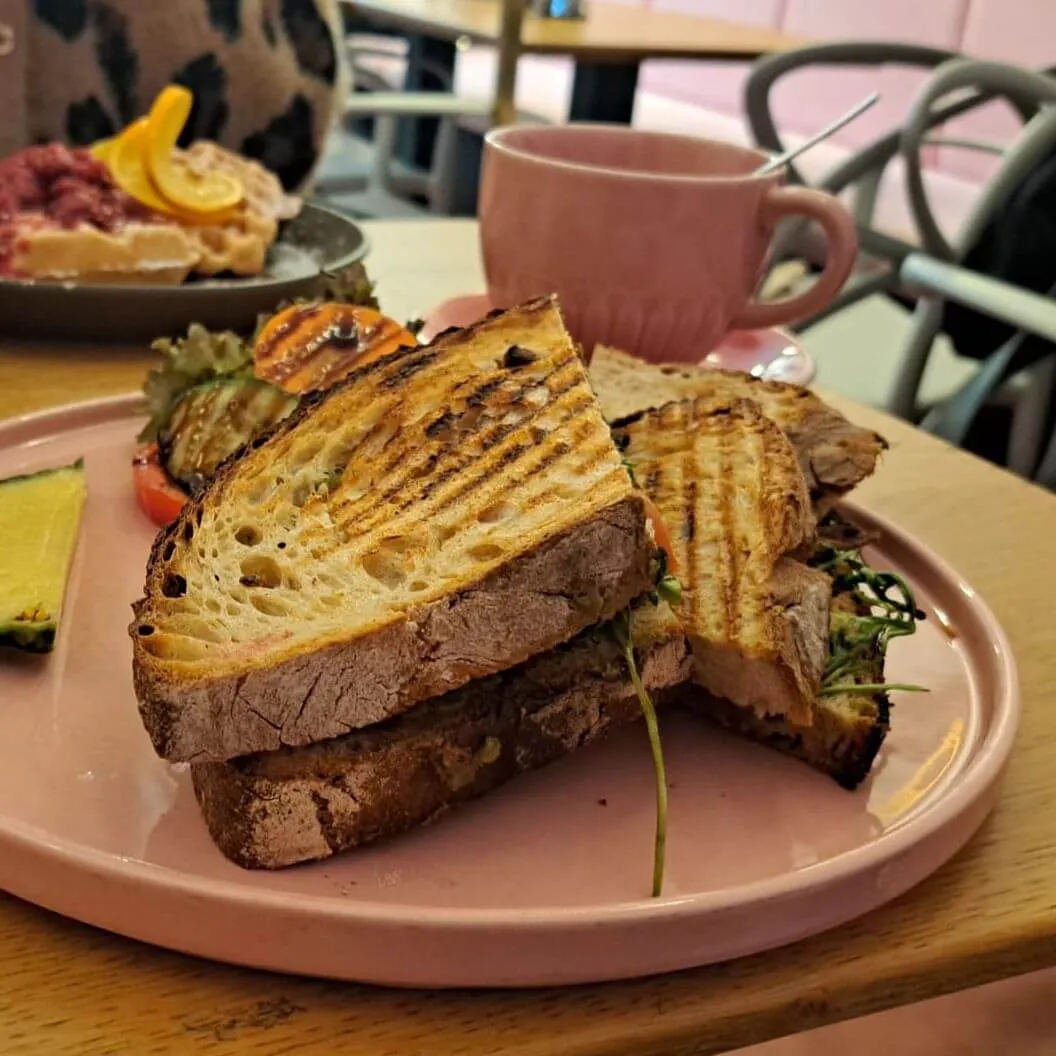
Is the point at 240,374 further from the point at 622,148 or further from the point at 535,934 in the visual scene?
the point at 535,934

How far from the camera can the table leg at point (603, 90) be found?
13.8 ft

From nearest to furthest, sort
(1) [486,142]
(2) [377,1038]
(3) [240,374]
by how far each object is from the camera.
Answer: (2) [377,1038] → (3) [240,374] → (1) [486,142]

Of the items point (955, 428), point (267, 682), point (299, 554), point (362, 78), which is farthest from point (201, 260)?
point (362, 78)

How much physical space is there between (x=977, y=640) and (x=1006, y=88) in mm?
1743

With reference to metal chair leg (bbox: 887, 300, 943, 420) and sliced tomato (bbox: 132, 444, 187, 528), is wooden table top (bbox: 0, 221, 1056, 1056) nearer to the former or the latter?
sliced tomato (bbox: 132, 444, 187, 528)

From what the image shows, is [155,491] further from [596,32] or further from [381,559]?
[596,32]

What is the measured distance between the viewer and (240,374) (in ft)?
3.39

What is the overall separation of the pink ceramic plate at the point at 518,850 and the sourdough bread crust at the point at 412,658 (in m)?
0.06

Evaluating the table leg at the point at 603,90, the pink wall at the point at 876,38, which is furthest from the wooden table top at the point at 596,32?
the pink wall at the point at 876,38

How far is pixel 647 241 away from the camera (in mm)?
1092

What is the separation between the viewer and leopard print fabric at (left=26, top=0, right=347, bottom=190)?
2.16 m

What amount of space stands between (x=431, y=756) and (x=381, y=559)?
0.38 feet

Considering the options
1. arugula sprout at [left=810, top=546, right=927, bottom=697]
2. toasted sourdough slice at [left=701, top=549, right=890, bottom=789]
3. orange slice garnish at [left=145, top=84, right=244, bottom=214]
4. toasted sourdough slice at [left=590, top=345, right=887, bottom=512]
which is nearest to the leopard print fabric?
orange slice garnish at [left=145, top=84, right=244, bottom=214]

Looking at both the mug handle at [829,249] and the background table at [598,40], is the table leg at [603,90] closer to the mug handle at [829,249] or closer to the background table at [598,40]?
the background table at [598,40]
